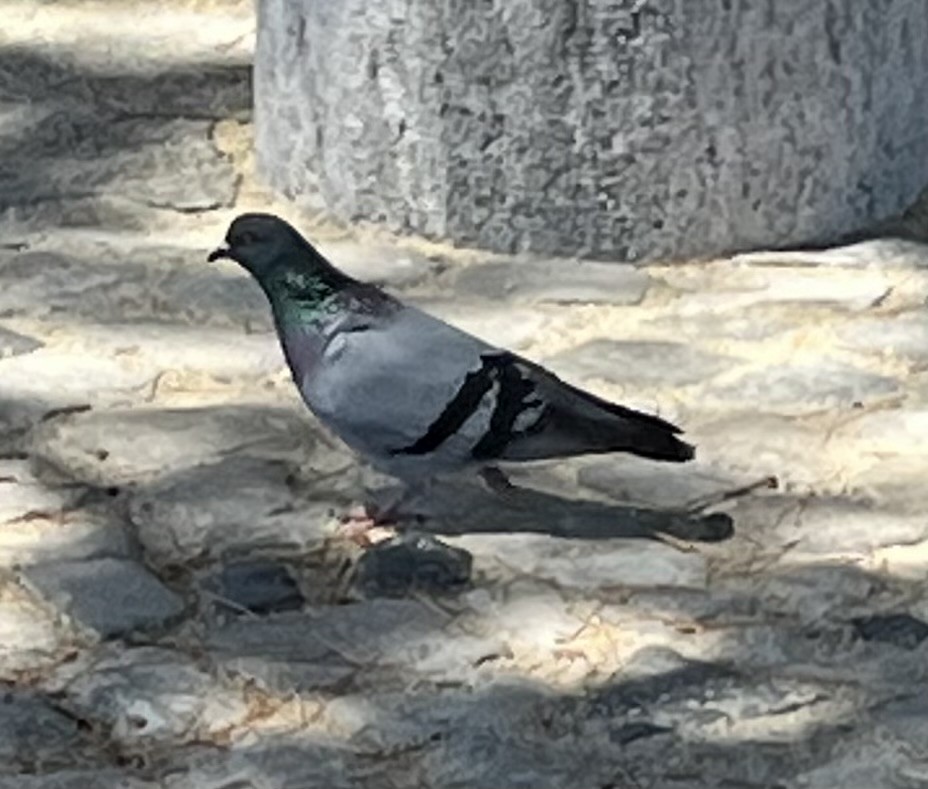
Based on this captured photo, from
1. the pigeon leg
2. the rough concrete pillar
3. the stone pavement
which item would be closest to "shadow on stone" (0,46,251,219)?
the stone pavement

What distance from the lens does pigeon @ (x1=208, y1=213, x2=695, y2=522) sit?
3732 millimetres

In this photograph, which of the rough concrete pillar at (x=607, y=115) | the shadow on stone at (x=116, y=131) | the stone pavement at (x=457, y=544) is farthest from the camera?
the shadow on stone at (x=116, y=131)

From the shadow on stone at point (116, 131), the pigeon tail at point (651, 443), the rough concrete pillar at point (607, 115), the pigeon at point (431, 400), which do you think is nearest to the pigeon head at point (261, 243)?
the pigeon at point (431, 400)

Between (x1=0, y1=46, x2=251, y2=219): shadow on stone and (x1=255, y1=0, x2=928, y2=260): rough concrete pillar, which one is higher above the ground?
(x1=255, y1=0, x2=928, y2=260): rough concrete pillar

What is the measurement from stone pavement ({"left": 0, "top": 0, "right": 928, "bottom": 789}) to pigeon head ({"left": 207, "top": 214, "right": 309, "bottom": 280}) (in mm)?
358

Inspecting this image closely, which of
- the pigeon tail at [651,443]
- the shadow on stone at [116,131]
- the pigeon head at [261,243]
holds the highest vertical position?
the pigeon head at [261,243]

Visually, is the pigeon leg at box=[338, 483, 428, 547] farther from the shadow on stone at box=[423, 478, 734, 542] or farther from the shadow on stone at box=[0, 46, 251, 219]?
the shadow on stone at box=[0, 46, 251, 219]

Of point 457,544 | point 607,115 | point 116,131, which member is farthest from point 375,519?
point 116,131

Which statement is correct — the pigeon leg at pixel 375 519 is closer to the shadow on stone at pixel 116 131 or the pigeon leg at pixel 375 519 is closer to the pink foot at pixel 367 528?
the pink foot at pixel 367 528

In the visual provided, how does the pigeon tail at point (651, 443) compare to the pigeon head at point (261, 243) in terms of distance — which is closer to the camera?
the pigeon tail at point (651, 443)

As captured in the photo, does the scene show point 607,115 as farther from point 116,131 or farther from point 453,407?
point 453,407

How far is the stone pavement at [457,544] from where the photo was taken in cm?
335

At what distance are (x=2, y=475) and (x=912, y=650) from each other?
1.41 m

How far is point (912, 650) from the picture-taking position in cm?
357
